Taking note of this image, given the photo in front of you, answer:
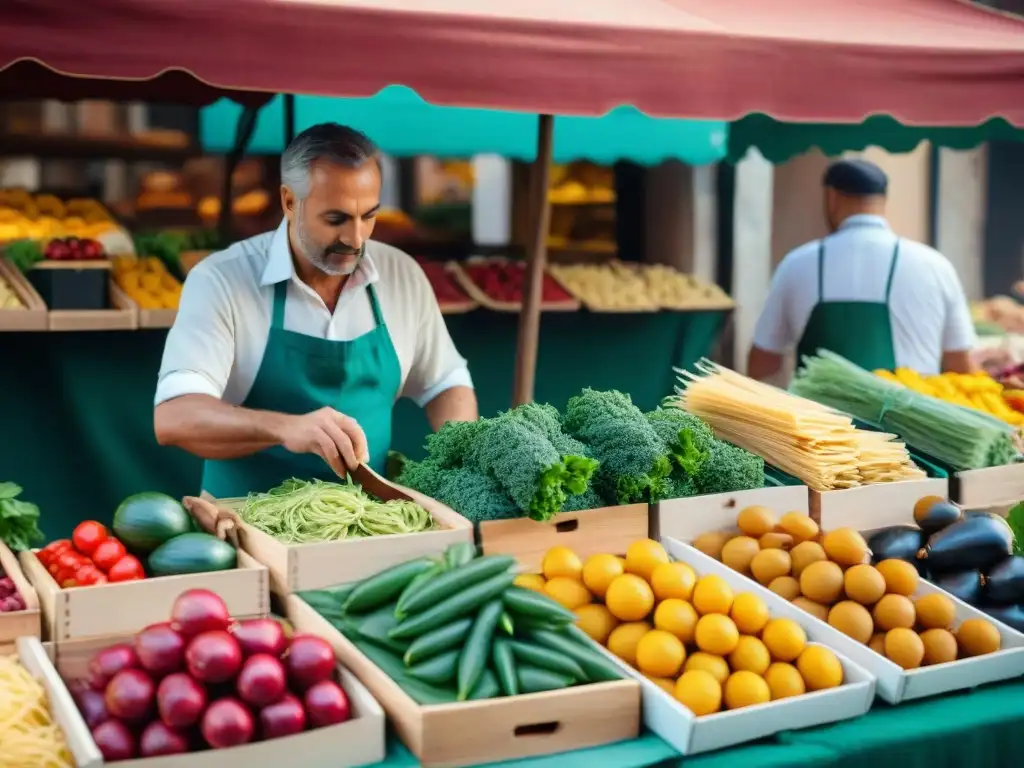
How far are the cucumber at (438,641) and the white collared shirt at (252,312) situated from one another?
1341 mm

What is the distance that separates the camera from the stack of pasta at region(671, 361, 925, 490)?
10.9 ft

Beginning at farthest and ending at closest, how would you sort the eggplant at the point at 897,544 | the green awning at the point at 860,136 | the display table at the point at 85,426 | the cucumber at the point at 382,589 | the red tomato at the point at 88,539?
the green awning at the point at 860,136
the display table at the point at 85,426
the eggplant at the point at 897,544
the red tomato at the point at 88,539
the cucumber at the point at 382,589

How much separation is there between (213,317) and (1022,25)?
3158 millimetres

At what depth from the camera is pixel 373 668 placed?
2260 millimetres

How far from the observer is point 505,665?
7.32ft

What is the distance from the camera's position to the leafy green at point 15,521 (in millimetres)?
2832

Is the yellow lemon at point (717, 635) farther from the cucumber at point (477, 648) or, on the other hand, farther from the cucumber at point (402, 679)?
the cucumber at point (402, 679)

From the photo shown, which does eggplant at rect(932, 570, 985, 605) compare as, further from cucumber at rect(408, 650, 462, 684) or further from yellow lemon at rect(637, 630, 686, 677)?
cucumber at rect(408, 650, 462, 684)

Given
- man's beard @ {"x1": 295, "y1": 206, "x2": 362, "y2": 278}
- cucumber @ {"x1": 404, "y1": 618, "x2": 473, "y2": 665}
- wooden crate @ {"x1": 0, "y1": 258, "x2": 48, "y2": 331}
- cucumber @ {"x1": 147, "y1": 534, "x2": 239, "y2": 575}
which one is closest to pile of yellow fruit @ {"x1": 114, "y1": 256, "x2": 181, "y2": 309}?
wooden crate @ {"x1": 0, "y1": 258, "x2": 48, "y2": 331}

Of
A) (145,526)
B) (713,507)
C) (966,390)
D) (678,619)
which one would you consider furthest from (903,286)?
(145,526)

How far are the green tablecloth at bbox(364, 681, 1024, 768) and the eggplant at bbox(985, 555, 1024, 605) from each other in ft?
1.08

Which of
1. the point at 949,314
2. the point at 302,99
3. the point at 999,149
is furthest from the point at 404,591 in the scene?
the point at 999,149

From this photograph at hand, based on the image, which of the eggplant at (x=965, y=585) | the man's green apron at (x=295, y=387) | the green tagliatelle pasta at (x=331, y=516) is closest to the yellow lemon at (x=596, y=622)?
the green tagliatelle pasta at (x=331, y=516)

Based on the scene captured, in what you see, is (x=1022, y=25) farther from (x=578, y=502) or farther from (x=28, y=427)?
(x=28, y=427)
